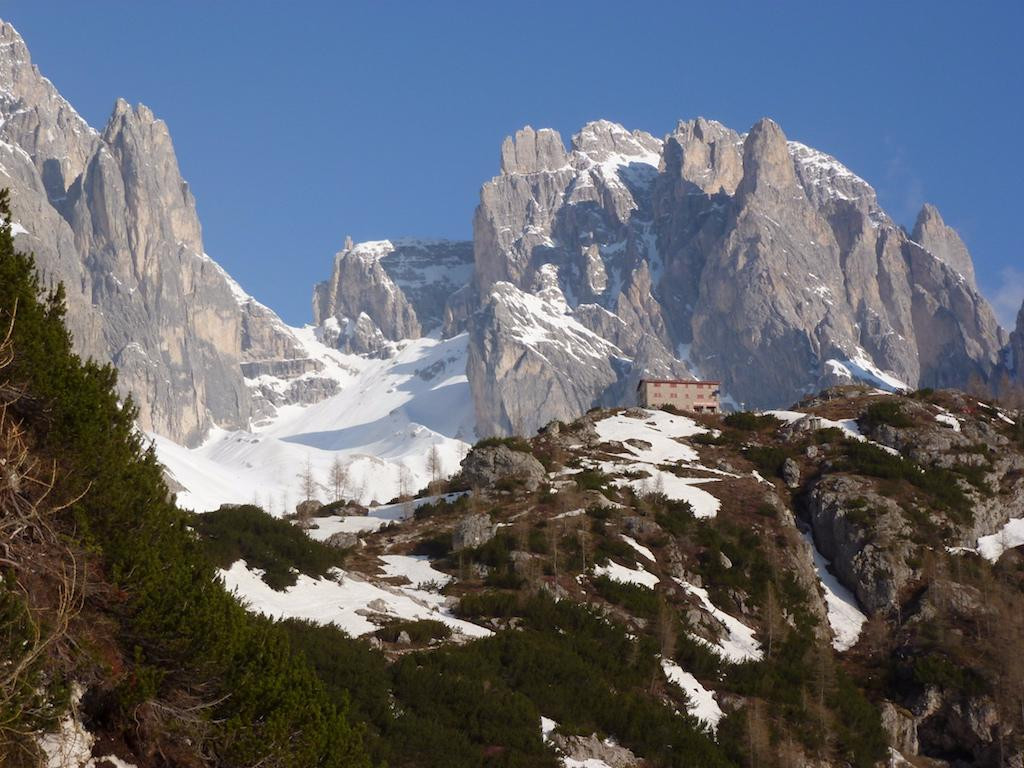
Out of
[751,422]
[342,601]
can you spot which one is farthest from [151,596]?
[751,422]

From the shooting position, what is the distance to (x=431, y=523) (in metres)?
63.6

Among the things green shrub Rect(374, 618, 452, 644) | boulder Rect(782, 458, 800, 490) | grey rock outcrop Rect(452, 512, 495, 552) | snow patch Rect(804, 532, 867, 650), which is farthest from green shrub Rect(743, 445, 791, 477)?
green shrub Rect(374, 618, 452, 644)

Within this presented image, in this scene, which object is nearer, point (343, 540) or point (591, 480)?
point (343, 540)

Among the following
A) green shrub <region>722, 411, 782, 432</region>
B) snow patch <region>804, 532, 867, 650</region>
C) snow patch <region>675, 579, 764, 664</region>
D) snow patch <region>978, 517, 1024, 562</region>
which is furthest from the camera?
green shrub <region>722, 411, 782, 432</region>

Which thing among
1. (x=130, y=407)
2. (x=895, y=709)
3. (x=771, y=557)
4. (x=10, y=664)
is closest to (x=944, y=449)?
(x=771, y=557)

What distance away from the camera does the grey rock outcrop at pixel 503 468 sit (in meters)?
70.2

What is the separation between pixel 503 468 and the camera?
71.4 m

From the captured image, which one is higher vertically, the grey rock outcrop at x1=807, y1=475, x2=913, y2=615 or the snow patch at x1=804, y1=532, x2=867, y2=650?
the grey rock outcrop at x1=807, y1=475, x2=913, y2=615

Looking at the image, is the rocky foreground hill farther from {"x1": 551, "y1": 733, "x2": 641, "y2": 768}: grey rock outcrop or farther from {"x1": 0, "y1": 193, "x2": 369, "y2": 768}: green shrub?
{"x1": 0, "y1": 193, "x2": 369, "y2": 768}: green shrub

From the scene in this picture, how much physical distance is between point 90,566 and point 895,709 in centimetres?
4011

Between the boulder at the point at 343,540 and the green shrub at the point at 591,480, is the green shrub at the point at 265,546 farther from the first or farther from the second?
the green shrub at the point at 591,480

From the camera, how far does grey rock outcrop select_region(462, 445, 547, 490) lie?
230 feet

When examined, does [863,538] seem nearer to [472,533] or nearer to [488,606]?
[472,533]

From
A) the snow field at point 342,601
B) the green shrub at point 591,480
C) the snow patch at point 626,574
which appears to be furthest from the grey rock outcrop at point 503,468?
the snow field at point 342,601
